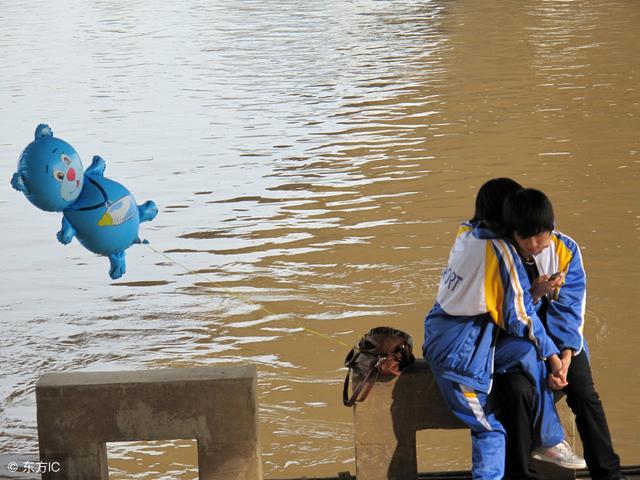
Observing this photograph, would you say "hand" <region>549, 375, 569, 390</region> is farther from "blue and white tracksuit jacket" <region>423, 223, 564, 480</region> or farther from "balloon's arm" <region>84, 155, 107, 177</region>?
"balloon's arm" <region>84, 155, 107, 177</region>

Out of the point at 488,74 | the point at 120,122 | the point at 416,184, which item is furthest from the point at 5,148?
the point at 488,74

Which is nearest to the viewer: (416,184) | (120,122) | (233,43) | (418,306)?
(418,306)

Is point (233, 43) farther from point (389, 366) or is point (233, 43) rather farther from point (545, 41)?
point (389, 366)

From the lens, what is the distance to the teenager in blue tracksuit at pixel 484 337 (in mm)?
4578

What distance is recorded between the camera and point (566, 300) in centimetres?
477

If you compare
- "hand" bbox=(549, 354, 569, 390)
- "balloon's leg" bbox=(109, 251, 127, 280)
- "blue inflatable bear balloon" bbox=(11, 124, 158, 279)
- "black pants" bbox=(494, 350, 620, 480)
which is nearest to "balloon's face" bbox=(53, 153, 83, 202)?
"blue inflatable bear balloon" bbox=(11, 124, 158, 279)

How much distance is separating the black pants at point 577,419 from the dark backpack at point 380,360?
0.39 metres

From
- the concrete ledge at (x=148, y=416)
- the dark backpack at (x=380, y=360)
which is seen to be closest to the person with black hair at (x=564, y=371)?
the dark backpack at (x=380, y=360)

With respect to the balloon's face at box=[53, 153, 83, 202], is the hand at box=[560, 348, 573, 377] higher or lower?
lower

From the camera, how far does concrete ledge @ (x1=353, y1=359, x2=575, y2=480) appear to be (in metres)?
4.85

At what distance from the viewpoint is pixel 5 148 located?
15242 millimetres

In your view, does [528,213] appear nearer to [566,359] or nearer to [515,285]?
[515,285]

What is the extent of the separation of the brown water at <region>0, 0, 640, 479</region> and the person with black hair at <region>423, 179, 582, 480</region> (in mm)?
1737

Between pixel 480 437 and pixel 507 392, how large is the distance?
204 mm
